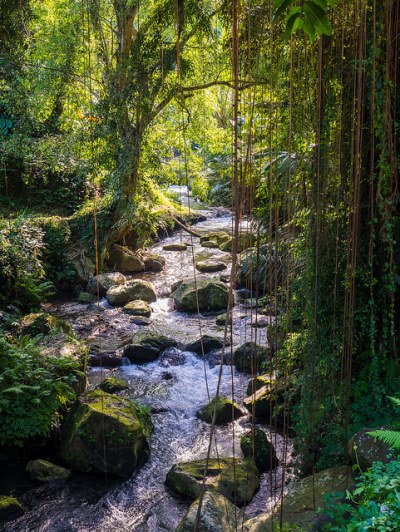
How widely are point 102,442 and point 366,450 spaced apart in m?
2.29

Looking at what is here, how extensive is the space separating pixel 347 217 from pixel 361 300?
0.55 m

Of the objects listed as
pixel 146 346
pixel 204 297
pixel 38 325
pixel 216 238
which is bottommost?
pixel 146 346

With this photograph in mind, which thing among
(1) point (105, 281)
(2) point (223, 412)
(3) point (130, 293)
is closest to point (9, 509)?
(2) point (223, 412)

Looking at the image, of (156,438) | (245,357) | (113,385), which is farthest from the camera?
(245,357)

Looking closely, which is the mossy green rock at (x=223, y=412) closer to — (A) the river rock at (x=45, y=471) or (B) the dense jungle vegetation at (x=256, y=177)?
(B) the dense jungle vegetation at (x=256, y=177)

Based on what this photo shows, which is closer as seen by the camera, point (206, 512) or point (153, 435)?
point (206, 512)

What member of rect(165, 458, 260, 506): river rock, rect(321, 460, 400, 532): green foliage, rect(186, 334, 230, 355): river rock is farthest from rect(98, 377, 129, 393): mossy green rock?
rect(321, 460, 400, 532): green foliage

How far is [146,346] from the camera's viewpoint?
6.81 metres

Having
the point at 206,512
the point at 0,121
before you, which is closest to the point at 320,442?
the point at 206,512

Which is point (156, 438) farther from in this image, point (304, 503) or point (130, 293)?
point (130, 293)

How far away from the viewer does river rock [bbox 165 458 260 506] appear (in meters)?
3.91

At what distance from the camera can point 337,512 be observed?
242 cm

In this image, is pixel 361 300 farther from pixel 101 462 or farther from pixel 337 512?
pixel 101 462

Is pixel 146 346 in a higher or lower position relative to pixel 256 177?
lower
